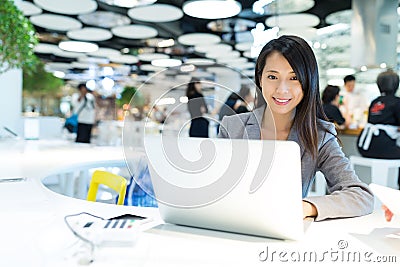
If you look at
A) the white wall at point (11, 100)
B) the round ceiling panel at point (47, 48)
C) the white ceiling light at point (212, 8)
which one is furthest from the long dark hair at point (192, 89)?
the round ceiling panel at point (47, 48)

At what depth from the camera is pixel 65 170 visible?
6.20 feet

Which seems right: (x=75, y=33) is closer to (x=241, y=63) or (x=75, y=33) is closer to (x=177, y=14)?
(x=177, y=14)

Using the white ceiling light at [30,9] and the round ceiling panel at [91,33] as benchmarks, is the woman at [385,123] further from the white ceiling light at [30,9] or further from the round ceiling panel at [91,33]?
the round ceiling panel at [91,33]

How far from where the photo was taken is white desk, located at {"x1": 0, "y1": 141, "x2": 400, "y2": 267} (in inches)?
27.9

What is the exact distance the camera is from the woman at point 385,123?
3.32m

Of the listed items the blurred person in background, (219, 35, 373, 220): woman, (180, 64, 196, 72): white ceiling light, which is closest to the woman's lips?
(219, 35, 373, 220): woman

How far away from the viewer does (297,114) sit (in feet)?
4.32

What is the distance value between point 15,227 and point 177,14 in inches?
218

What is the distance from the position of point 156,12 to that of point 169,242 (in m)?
5.48

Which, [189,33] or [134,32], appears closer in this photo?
[134,32]

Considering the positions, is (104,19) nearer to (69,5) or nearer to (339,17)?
(69,5)

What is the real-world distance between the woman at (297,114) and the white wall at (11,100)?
3671mm

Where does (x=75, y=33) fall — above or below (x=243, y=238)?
above

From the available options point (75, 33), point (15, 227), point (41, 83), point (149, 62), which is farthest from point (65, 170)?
point (149, 62)
